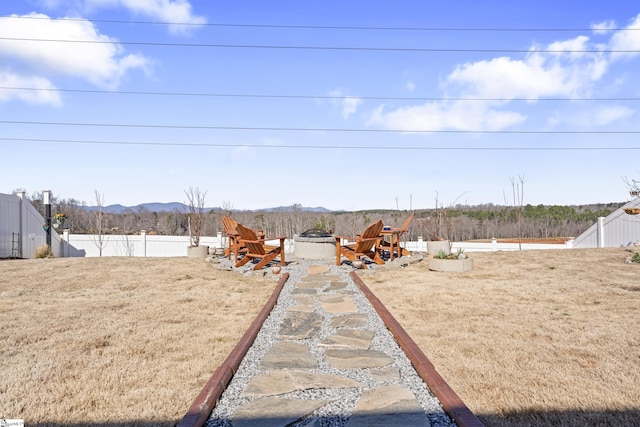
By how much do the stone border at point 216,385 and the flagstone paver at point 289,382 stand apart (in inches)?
6.4

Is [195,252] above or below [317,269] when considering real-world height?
above

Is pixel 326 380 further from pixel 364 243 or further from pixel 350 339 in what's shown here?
pixel 364 243

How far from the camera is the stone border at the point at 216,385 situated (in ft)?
6.79

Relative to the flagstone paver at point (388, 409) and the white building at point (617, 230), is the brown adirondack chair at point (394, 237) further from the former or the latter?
the white building at point (617, 230)

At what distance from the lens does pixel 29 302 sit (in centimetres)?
511

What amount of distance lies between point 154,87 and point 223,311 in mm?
12517

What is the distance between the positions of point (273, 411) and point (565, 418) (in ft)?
5.16

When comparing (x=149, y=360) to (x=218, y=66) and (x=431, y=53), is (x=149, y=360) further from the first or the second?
(x=431, y=53)

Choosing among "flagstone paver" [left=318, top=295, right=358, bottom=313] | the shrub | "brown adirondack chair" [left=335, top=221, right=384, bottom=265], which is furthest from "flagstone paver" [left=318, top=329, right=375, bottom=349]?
the shrub

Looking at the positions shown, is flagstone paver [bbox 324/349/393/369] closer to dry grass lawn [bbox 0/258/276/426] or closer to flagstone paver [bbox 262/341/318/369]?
flagstone paver [bbox 262/341/318/369]

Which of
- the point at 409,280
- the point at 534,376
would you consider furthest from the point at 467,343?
the point at 409,280

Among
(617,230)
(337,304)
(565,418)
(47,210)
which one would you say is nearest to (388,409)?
(565,418)

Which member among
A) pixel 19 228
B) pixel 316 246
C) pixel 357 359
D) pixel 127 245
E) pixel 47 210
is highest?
pixel 47 210

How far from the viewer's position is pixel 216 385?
2.42 m
